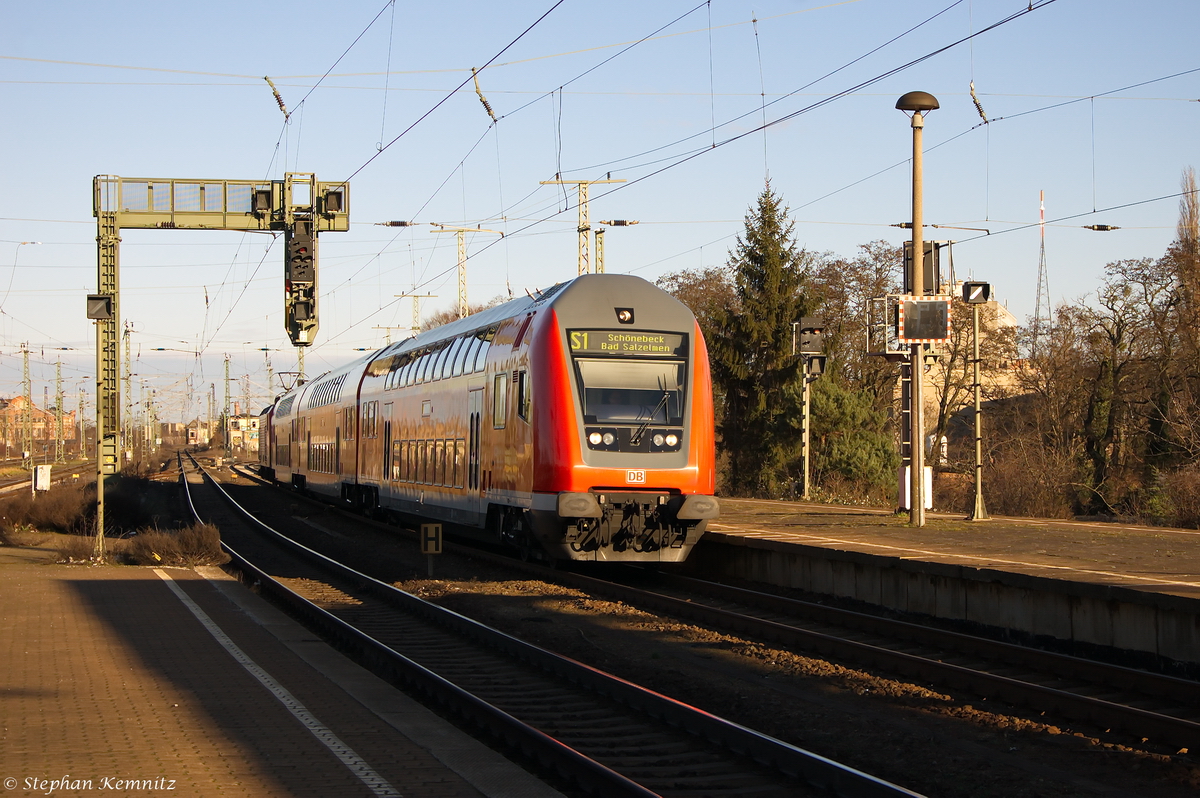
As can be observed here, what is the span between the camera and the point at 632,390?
15297mm

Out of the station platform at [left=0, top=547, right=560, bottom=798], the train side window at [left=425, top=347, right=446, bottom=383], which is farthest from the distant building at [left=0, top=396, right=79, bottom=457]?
the station platform at [left=0, top=547, right=560, bottom=798]

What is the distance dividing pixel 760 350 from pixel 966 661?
3638 centimetres

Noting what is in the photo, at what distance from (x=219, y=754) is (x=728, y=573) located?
11.9 meters

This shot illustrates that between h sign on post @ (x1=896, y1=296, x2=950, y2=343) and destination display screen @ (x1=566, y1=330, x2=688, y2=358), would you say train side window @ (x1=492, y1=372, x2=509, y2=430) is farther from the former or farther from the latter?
h sign on post @ (x1=896, y1=296, x2=950, y2=343)

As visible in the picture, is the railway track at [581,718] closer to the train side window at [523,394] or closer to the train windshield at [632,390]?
the train side window at [523,394]

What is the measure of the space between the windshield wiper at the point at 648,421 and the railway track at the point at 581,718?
11.6 ft

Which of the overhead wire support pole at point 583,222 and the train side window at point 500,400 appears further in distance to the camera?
the overhead wire support pole at point 583,222

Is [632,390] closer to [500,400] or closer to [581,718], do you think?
[500,400]

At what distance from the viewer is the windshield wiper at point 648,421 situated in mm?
15164

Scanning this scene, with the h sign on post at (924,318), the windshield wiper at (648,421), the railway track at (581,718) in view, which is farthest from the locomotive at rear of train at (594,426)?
the h sign on post at (924,318)

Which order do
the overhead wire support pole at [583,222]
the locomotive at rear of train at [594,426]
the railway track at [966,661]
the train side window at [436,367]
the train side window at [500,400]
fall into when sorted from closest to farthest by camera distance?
the railway track at [966,661], the locomotive at rear of train at [594,426], the train side window at [500,400], the train side window at [436,367], the overhead wire support pole at [583,222]

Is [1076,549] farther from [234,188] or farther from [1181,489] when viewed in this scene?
[234,188]

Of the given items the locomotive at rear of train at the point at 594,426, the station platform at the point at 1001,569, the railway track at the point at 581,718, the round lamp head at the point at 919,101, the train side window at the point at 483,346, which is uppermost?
the round lamp head at the point at 919,101

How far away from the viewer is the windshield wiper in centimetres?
1516
